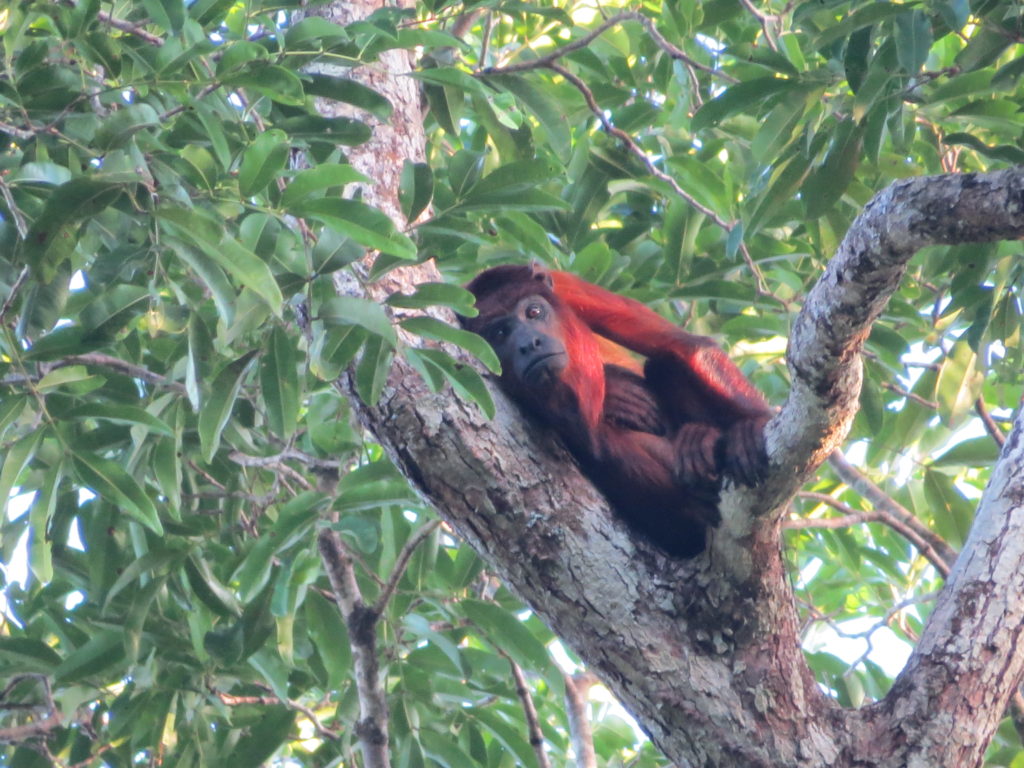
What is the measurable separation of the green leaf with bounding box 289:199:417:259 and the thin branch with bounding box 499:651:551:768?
1.64 metres

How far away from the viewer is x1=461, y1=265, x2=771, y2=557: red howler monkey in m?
2.60

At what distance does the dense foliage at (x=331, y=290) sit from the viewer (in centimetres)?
216

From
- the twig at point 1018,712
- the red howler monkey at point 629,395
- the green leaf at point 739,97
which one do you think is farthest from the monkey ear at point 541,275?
the twig at point 1018,712

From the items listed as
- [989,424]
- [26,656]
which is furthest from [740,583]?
[26,656]

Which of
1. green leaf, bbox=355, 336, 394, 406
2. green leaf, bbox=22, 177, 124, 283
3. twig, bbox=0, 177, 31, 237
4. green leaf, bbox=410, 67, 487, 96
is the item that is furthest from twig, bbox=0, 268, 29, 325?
green leaf, bbox=410, 67, 487, 96

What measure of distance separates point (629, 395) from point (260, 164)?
4.62 ft

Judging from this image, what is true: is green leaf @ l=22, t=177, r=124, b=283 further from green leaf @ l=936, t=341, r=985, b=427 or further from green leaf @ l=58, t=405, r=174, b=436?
green leaf @ l=936, t=341, r=985, b=427

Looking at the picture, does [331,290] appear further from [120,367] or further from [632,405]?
[632,405]

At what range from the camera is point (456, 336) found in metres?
2.12

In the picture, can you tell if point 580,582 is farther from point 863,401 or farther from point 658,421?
point 863,401

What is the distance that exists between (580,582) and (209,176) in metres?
1.16

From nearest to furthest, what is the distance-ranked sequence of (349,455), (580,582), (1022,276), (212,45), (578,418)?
(212,45), (580,582), (578,418), (1022,276), (349,455)

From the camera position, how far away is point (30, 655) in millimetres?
3098

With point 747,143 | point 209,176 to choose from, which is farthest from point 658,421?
point 209,176
